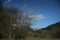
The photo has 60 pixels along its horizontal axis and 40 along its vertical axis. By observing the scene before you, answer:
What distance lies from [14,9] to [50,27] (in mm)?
795

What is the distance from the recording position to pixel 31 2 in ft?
12.0

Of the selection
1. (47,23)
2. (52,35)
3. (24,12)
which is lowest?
(52,35)

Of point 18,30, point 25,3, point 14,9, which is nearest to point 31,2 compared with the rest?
point 25,3

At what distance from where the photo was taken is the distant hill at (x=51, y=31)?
143 inches

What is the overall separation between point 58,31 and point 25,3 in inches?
34.0

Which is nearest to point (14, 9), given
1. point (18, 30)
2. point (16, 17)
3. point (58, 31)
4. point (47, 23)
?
point (16, 17)

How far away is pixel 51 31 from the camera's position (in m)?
3.63

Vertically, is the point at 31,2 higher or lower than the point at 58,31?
higher

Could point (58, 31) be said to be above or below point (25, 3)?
below

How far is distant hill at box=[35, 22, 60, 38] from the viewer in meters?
3.62

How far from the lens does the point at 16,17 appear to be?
11.9 feet

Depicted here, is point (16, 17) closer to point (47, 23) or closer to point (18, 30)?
point (18, 30)

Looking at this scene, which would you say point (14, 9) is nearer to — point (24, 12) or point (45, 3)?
point (24, 12)

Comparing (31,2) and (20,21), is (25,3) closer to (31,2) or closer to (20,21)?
(31,2)
